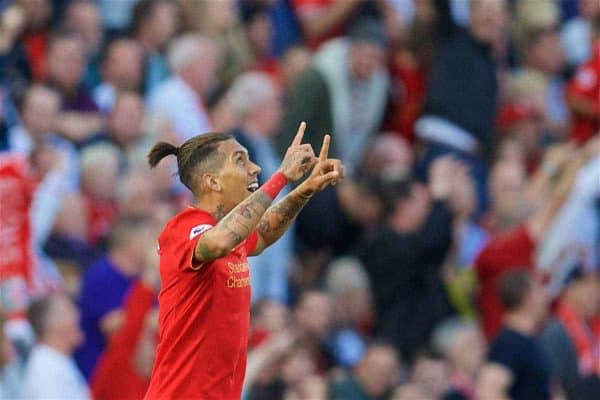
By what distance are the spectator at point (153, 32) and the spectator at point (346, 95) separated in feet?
3.17

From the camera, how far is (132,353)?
30.8 ft

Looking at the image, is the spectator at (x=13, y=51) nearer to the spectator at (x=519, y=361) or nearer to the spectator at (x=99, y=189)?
the spectator at (x=99, y=189)

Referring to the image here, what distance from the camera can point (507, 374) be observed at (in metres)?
9.80

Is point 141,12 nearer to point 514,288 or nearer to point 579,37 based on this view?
point 514,288

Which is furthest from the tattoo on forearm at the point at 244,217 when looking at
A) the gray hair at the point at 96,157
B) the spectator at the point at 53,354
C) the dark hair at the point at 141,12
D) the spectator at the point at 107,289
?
the dark hair at the point at 141,12

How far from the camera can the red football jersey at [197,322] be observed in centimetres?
666

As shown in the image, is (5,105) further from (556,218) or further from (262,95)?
(556,218)

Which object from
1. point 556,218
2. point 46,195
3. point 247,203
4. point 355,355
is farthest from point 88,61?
point 247,203

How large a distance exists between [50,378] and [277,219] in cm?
226

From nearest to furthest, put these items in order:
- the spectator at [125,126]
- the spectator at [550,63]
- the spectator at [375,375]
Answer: the spectator at [375,375], the spectator at [125,126], the spectator at [550,63]

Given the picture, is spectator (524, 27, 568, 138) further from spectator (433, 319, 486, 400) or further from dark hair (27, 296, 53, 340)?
dark hair (27, 296, 53, 340)

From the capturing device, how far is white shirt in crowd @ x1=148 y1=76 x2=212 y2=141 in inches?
436

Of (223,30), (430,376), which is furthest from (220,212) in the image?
(223,30)

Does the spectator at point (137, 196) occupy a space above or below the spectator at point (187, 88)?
below
